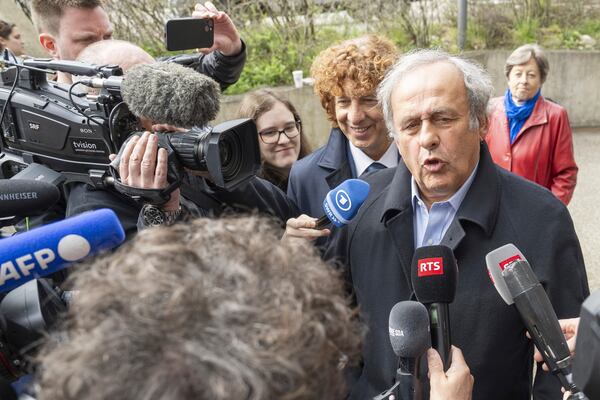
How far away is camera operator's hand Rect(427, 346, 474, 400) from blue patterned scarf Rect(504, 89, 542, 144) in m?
3.08

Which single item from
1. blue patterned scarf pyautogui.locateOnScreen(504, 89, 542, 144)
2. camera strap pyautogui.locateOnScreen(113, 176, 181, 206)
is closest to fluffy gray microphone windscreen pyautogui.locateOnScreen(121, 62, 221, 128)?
camera strap pyautogui.locateOnScreen(113, 176, 181, 206)

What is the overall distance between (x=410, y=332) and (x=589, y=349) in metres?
0.53

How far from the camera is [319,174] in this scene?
2801 millimetres

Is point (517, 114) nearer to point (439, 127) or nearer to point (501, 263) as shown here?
point (439, 127)

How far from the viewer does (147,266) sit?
77 centimetres

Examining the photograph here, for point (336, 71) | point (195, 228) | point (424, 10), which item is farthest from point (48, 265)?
point (424, 10)

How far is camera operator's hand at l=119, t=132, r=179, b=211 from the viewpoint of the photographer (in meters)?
1.63

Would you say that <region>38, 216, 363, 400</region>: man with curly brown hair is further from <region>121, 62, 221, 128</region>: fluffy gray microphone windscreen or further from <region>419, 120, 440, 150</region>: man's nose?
<region>419, 120, 440, 150</region>: man's nose

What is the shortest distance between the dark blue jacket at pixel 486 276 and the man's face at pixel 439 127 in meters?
0.08

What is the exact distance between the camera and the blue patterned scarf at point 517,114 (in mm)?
4176

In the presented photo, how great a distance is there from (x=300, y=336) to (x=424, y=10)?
28.2 ft

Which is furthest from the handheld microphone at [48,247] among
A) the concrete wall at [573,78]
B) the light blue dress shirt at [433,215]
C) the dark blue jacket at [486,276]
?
the concrete wall at [573,78]

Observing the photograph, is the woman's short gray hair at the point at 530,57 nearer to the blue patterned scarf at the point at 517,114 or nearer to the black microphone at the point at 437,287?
the blue patterned scarf at the point at 517,114

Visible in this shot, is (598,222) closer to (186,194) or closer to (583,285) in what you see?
(583,285)
